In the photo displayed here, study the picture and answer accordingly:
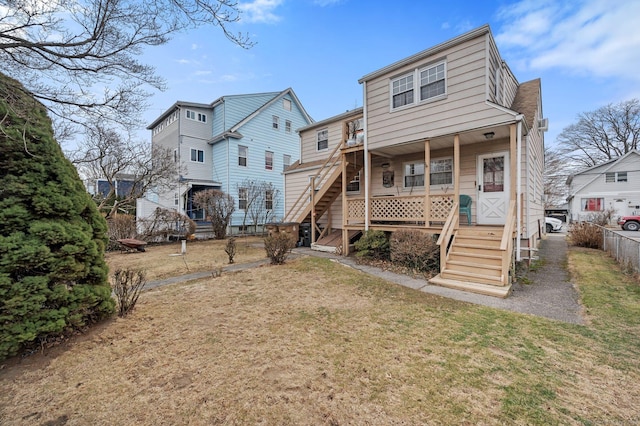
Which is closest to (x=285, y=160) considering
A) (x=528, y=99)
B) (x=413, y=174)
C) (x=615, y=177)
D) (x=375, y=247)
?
(x=413, y=174)

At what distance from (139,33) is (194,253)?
842 centimetres

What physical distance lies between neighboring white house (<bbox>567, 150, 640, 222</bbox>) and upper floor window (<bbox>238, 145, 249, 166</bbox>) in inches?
1136

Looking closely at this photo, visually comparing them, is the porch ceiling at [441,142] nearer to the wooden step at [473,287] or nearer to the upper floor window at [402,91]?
the upper floor window at [402,91]

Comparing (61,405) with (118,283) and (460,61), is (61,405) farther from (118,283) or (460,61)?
(460,61)

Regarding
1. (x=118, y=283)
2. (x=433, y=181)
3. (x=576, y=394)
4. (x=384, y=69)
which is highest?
(x=384, y=69)

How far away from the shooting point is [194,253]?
10797 millimetres

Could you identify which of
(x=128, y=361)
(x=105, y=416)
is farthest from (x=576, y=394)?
(x=128, y=361)

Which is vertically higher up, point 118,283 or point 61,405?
point 118,283

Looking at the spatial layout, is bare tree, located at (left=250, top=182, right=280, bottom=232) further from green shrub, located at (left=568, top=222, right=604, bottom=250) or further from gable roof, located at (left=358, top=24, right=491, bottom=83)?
green shrub, located at (left=568, top=222, right=604, bottom=250)

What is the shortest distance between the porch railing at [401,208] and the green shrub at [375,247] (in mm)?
739

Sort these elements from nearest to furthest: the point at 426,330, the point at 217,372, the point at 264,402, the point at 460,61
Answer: the point at 264,402
the point at 217,372
the point at 426,330
the point at 460,61

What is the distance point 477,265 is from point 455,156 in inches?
122

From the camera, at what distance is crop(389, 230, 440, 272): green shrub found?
715cm

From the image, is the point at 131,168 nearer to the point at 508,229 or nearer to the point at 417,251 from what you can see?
the point at 417,251
